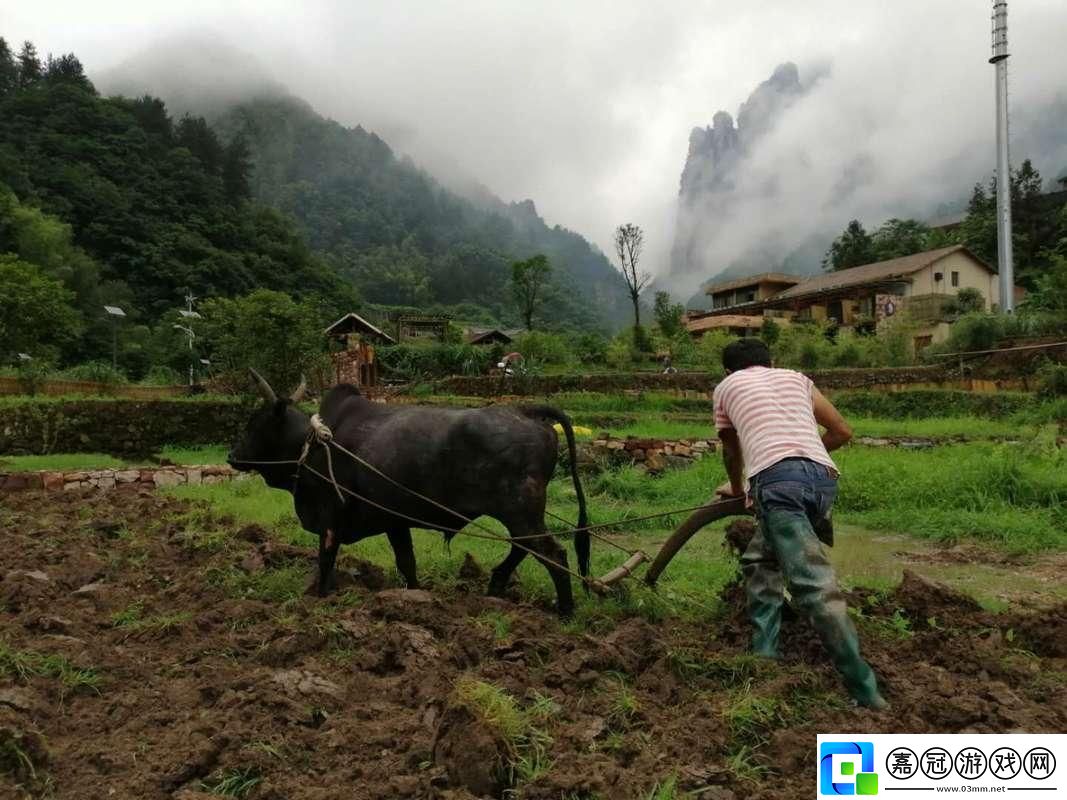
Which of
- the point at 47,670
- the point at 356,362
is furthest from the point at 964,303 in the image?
the point at 47,670

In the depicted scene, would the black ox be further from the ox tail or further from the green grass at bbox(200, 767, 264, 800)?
the green grass at bbox(200, 767, 264, 800)

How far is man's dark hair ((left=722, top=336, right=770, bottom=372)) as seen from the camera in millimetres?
4270

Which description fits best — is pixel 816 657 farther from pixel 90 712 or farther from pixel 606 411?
pixel 606 411

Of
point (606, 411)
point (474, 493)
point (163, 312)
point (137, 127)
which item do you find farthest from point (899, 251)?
point (137, 127)

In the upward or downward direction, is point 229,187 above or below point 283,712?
above

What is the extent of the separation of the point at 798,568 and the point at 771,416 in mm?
760

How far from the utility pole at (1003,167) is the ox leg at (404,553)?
3143 centimetres

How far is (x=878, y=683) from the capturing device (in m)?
3.57

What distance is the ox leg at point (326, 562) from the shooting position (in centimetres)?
569

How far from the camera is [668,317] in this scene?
45281 mm

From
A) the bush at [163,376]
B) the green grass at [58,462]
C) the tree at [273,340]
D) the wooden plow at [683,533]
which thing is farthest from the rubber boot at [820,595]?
the bush at [163,376]

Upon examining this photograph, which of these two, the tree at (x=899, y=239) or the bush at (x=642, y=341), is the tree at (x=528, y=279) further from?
the tree at (x=899, y=239)

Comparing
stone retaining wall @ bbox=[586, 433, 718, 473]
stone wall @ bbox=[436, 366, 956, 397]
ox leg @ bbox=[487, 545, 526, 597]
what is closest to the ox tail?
ox leg @ bbox=[487, 545, 526, 597]

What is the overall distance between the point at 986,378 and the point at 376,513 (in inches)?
895
